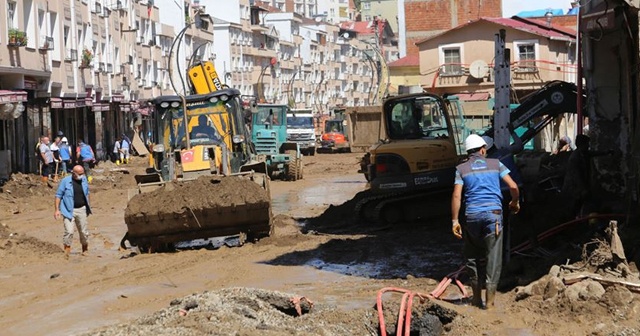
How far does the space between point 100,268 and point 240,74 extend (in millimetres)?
76748

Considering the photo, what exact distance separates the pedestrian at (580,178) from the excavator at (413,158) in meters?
2.58

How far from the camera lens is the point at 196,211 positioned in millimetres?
16781

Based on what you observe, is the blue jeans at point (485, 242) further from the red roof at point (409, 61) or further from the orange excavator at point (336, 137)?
the red roof at point (409, 61)

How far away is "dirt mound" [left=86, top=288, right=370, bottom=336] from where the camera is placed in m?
9.56

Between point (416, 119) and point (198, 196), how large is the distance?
5.18 meters

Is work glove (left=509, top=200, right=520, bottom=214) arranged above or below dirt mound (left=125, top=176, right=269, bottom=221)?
above

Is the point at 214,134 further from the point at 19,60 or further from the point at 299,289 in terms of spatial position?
the point at 19,60

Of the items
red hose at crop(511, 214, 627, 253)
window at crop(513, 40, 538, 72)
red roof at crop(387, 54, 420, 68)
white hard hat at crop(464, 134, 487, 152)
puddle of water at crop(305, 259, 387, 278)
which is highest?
red roof at crop(387, 54, 420, 68)

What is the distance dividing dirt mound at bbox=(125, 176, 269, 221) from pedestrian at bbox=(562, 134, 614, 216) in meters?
4.73

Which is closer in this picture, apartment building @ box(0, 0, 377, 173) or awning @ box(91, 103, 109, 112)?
apartment building @ box(0, 0, 377, 173)

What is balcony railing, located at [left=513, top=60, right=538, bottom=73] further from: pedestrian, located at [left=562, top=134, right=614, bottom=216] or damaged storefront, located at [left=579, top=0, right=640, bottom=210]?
pedestrian, located at [left=562, top=134, right=614, bottom=216]

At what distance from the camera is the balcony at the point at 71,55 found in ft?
138

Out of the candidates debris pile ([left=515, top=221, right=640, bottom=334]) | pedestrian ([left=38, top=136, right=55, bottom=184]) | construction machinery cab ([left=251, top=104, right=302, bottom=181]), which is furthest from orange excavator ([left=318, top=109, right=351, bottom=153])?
debris pile ([left=515, top=221, right=640, bottom=334])

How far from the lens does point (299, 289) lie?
13.1m
